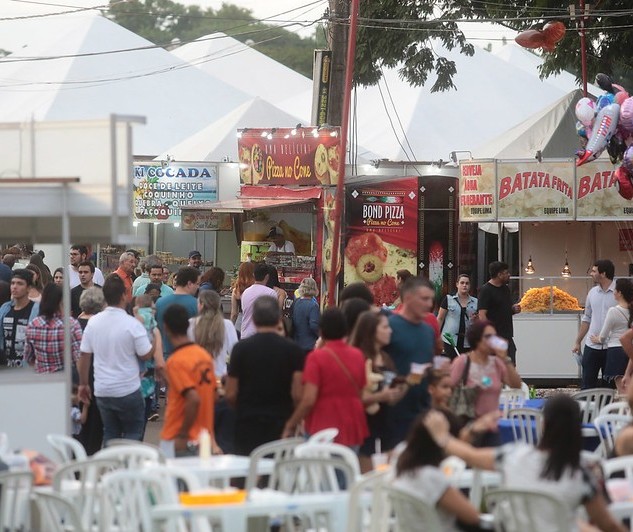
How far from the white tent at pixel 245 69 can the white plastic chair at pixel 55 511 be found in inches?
1555

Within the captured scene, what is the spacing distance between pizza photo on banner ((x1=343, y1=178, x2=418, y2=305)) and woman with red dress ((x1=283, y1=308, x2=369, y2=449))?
10.7 meters

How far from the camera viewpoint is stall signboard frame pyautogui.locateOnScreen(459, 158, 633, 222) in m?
19.0

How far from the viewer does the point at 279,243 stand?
2152 centimetres

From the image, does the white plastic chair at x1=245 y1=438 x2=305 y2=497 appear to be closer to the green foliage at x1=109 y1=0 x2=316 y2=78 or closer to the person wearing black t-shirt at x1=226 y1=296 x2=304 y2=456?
the person wearing black t-shirt at x1=226 y1=296 x2=304 y2=456

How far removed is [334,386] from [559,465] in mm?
2551

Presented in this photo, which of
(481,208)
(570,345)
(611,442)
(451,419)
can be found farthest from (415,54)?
(451,419)

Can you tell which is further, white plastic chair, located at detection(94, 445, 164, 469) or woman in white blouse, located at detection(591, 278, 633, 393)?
woman in white blouse, located at detection(591, 278, 633, 393)

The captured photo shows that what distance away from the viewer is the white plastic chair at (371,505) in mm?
6621

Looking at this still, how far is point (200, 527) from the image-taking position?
6699 millimetres

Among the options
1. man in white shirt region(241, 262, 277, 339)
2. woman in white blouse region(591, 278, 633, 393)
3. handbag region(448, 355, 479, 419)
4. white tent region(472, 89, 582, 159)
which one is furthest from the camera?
white tent region(472, 89, 582, 159)

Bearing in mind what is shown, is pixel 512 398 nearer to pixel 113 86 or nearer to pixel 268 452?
pixel 268 452

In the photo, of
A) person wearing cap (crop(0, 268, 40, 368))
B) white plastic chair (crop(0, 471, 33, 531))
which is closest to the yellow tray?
white plastic chair (crop(0, 471, 33, 531))

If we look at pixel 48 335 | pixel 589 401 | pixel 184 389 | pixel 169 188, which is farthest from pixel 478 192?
pixel 184 389

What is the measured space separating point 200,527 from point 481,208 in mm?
13160
